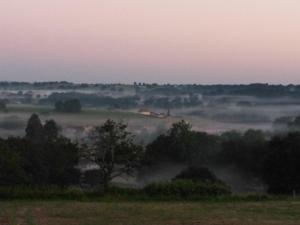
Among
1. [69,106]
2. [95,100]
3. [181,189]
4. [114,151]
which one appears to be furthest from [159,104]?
[181,189]

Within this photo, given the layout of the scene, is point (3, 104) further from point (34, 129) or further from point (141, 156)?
point (141, 156)

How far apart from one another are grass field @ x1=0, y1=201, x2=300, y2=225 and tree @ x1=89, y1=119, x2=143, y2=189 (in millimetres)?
29986

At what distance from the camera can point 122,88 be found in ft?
570

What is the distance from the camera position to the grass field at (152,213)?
28.2 m

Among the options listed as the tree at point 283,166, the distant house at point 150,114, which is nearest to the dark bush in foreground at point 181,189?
the tree at point 283,166

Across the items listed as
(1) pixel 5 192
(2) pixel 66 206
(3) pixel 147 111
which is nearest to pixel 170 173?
(1) pixel 5 192

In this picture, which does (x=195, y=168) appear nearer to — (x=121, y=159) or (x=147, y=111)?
(x=121, y=159)

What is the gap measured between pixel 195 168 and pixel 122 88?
101888 mm

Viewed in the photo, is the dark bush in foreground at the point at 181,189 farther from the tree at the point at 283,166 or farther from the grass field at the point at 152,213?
the tree at the point at 283,166

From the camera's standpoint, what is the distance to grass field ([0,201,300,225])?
28.2 m

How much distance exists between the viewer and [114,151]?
7031cm

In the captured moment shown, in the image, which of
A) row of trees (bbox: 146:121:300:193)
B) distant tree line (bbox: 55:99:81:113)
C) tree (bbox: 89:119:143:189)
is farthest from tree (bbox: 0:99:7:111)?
tree (bbox: 89:119:143:189)

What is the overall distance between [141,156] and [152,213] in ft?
139

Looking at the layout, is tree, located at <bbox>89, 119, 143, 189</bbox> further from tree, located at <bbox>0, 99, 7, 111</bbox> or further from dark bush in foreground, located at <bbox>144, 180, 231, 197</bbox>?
tree, located at <bbox>0, 99, 7, 111</bbox>
